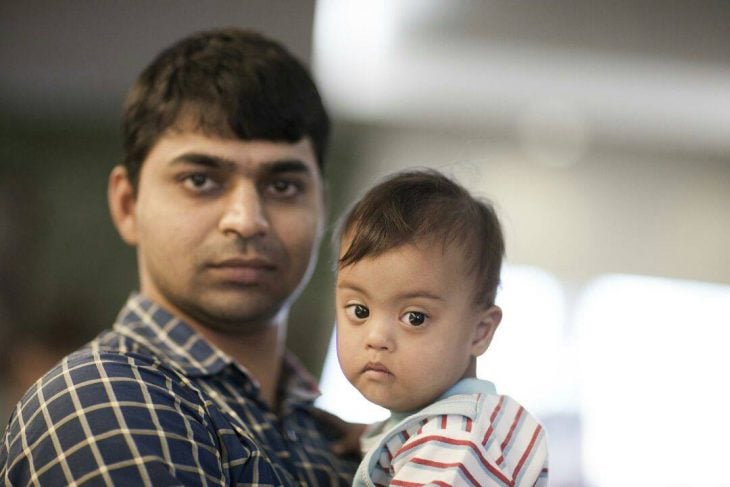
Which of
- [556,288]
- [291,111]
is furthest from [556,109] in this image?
[291,111]

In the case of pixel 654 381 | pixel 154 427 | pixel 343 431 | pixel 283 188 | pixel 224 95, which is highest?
pixel 224 95


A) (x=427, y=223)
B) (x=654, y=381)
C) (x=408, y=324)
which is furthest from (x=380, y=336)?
(x=654, y=381)

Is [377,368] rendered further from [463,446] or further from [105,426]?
[105,426]

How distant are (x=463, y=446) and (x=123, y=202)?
93 cm

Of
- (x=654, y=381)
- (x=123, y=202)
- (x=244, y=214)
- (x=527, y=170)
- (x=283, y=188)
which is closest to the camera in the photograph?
(x=244, y=214)

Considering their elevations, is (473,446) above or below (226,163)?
below

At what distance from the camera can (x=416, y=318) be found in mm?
1189

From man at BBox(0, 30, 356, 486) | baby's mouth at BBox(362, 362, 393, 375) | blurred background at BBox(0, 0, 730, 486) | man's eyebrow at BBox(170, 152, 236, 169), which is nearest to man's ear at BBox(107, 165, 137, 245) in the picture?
man at BBox(0, 30, 356, 486)

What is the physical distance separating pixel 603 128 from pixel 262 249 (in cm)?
504

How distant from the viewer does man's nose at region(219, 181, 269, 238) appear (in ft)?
5.03

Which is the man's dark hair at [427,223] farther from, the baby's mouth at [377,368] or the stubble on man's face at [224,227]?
the stubble on man's face at [224,227]

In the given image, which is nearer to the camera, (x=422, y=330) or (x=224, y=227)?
(x=422, y=330)

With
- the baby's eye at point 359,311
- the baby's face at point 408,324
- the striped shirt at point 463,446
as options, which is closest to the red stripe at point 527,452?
the striped shirt at point 463,446

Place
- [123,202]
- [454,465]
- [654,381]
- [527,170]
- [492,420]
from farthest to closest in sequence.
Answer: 1. [527,170]
2. [654,381]
3. [123,202]
4. [492,420]
5. [454,465]
